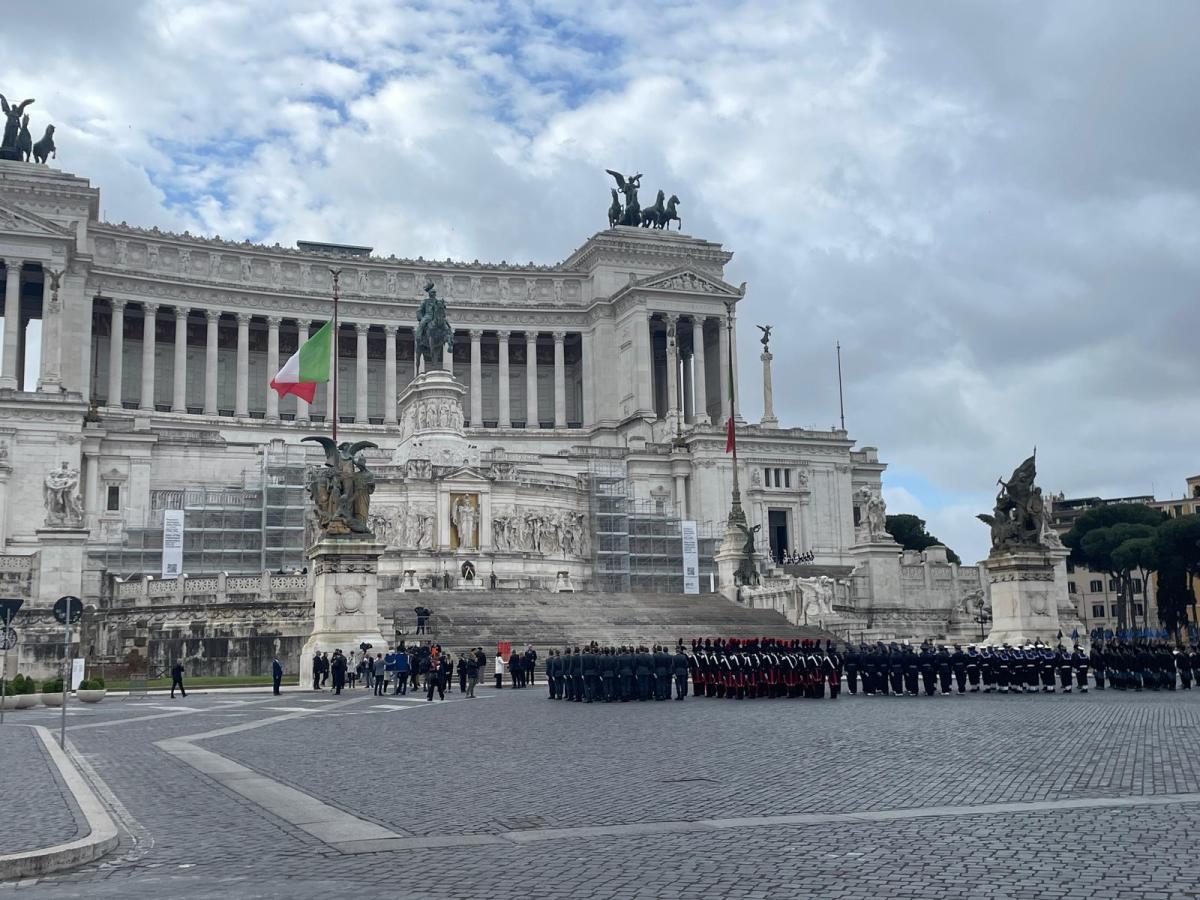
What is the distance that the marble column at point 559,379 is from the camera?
10531 cm

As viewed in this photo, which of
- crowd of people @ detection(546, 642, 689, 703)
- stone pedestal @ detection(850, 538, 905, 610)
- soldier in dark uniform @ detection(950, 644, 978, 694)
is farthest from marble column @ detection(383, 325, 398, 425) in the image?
soldier in dark uniform @ detection(950, 644, 978, 694)

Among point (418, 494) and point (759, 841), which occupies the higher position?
point (418, 494)

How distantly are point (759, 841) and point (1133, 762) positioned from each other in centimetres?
742

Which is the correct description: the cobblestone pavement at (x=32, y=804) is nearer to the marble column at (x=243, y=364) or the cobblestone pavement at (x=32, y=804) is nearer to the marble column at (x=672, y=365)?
the marble column at (x=243, y=364)

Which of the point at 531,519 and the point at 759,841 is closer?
the point at 759,841

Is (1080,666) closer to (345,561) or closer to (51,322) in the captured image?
(345,561)

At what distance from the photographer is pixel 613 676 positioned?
3142cm

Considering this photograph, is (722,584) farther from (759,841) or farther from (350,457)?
(759,841)

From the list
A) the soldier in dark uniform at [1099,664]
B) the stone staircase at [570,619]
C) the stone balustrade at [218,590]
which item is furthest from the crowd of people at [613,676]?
the stone balustrade at [218,590]

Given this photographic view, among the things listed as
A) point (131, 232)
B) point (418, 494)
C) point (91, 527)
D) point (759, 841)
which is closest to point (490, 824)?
point (759, 841)

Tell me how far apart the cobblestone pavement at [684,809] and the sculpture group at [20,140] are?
8222cm

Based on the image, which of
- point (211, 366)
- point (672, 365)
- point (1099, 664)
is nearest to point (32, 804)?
point (1099, 664)

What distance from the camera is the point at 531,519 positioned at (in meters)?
67.2

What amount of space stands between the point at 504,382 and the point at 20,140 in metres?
40.2
